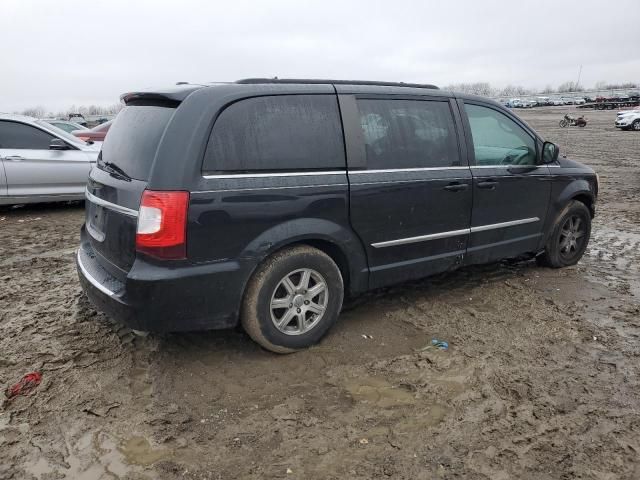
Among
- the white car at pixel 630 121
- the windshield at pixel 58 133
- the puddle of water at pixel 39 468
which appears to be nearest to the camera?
the puddle of water at pixel 39 468

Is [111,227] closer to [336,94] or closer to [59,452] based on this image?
[59,452]

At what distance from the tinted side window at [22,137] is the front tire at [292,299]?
6419 mm

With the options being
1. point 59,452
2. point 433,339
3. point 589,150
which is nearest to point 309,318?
point 433,339

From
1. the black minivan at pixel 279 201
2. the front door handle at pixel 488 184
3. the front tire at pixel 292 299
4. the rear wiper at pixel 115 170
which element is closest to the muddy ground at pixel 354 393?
the front tire at pixel 292 299

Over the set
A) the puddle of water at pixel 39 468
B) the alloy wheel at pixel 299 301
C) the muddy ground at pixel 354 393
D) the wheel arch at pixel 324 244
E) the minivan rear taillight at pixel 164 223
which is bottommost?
the puddle of water at pixel 39 468

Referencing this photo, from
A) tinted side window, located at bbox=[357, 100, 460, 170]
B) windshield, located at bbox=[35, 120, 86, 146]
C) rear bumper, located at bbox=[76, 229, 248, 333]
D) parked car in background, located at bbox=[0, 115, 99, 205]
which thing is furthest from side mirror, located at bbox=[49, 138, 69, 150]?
tinted side window, located at bbox=[357, 100, 460, 170]

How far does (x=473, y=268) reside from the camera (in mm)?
5523

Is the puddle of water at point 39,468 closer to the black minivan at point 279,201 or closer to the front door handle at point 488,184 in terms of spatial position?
the black minivan at point 279,201

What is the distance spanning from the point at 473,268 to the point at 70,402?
13.3ft

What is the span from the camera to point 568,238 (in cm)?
552

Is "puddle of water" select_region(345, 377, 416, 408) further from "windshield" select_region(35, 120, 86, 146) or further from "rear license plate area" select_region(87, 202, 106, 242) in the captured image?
"windshield" select_region(35, 120, 86, 146)

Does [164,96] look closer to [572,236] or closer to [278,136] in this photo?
[278,136]

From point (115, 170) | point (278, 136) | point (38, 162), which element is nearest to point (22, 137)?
point (38, 162)

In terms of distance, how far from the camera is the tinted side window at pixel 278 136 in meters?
3.17
